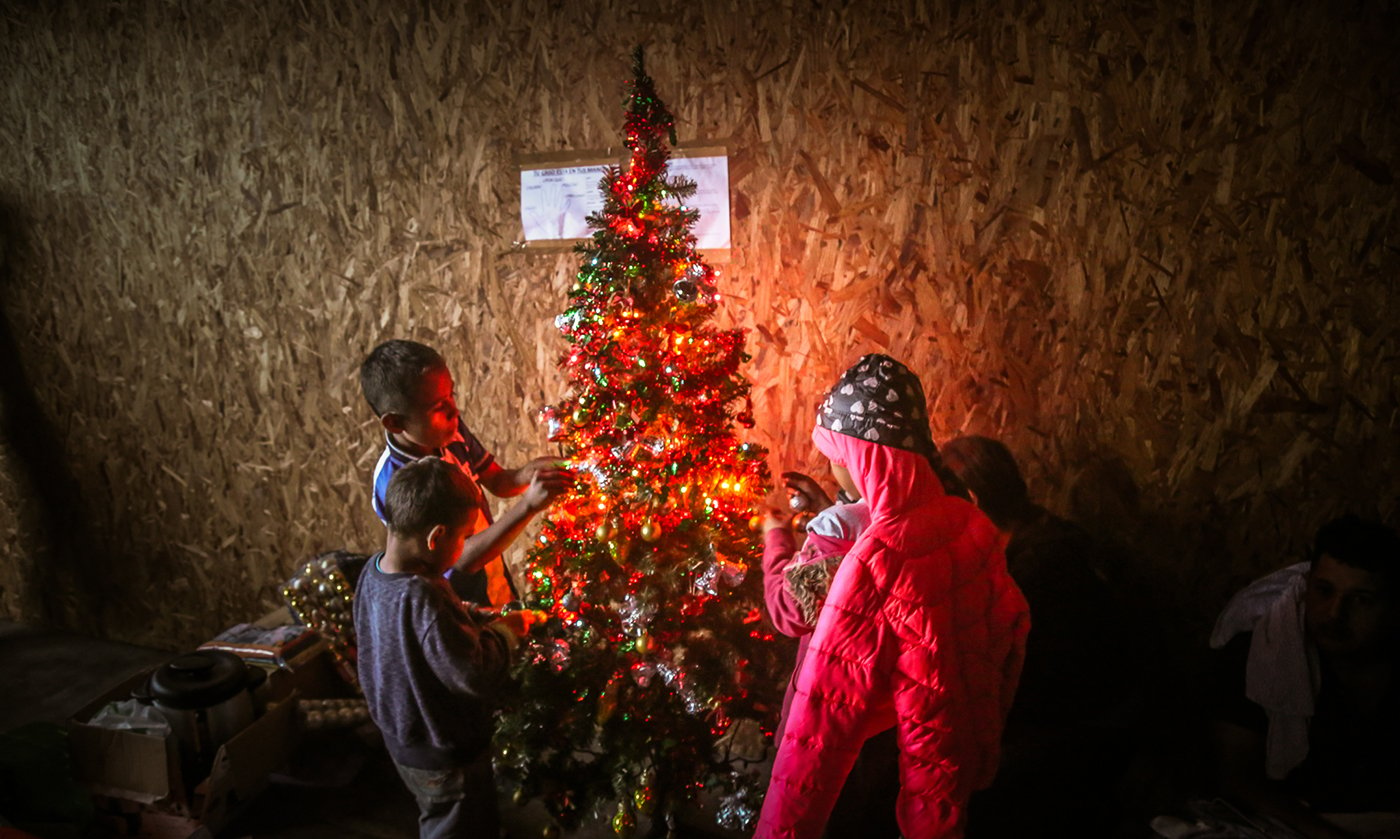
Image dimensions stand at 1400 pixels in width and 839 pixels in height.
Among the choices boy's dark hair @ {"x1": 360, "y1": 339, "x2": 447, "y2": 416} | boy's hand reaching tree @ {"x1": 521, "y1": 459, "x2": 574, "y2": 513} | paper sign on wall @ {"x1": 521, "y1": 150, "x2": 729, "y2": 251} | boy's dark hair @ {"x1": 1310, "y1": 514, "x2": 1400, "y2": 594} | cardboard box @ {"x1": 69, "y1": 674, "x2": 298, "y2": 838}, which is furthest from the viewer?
paper sign on wall @ {"x1": 521, "y1": 150, "x2": 729, "y2": 251}

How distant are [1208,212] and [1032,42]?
0.94 metres

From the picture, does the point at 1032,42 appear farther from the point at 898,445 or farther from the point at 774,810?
the point at 774,810

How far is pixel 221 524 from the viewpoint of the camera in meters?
4.66

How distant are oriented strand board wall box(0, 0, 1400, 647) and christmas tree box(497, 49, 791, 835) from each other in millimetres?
942

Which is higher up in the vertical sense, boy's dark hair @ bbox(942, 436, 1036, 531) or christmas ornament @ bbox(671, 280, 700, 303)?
christmas ornament @ bbox(671, 280, 700, 303)

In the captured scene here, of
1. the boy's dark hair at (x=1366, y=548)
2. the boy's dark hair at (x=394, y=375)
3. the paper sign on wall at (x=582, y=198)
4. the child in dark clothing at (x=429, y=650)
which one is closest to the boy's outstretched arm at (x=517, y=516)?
the child in dark clothing at (x=429, y=650)

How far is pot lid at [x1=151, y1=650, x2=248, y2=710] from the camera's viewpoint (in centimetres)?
313

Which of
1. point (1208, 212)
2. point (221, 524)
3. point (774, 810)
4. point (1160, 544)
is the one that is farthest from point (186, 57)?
point (1160, 544)

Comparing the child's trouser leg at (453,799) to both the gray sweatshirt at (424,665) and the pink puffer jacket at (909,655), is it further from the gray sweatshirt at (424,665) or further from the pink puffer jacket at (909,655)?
the pink puffer jacket at (909,655)

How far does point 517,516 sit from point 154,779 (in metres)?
1.85

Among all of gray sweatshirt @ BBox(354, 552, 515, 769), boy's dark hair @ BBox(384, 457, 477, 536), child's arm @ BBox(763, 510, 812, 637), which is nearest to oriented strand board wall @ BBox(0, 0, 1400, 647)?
child's arm @ BBox(763, 510, 812, 637)

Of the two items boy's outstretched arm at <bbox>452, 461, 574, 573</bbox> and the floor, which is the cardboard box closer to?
the floor

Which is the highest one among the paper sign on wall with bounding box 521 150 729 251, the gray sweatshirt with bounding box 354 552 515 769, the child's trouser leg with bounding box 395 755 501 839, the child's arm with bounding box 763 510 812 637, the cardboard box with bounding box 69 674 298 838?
the paper sign on wall with bounding box 521 150 729 251

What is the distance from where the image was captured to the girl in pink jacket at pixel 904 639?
203 centimetres
